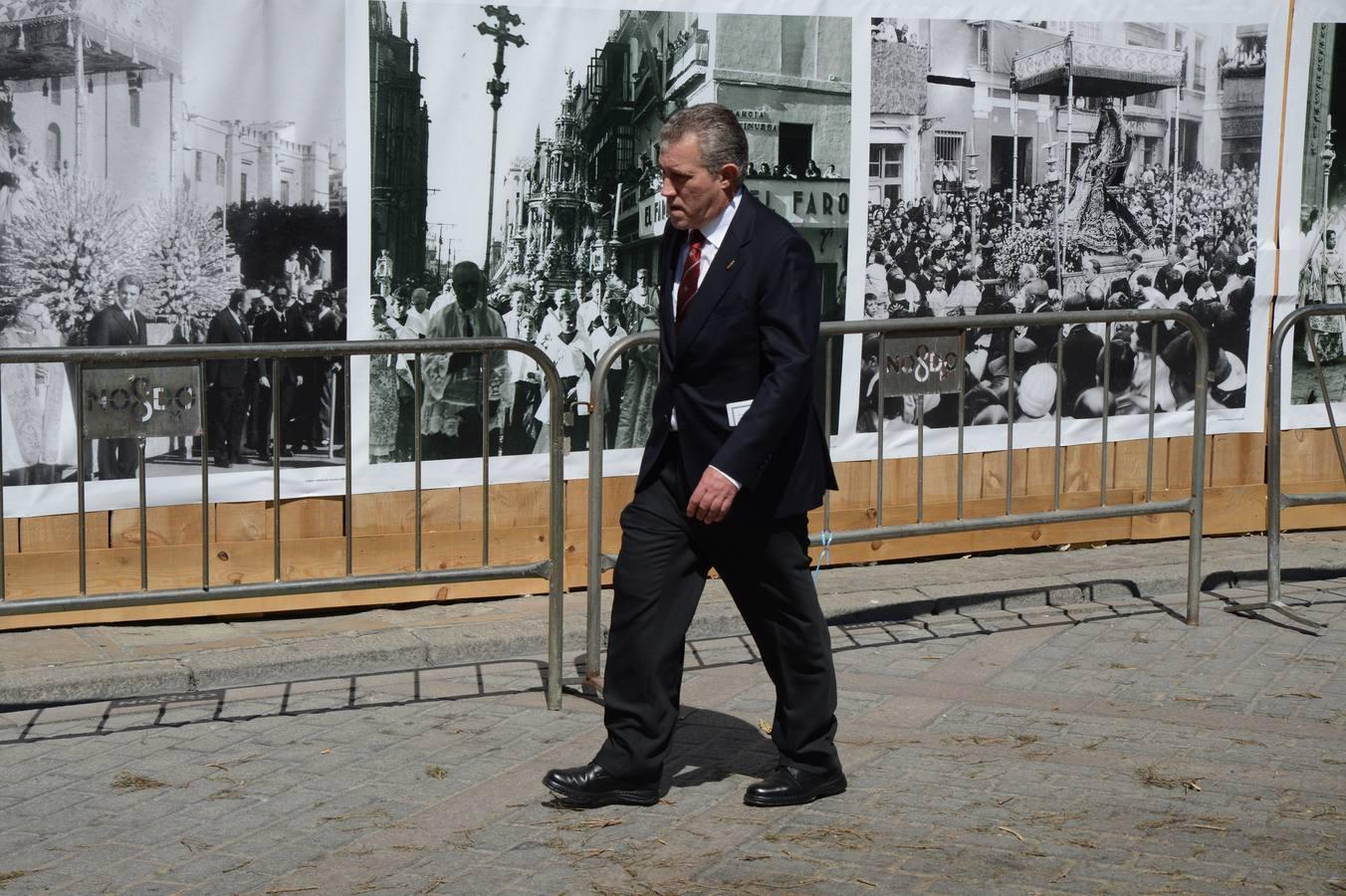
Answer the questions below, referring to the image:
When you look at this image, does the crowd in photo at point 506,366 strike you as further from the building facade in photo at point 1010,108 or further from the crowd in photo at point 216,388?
the building facade in photo at point 1010,108

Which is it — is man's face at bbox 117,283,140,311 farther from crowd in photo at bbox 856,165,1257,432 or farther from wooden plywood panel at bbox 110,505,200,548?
crowd in photo at bbox 856,165,1257,432

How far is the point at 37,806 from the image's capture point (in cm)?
520

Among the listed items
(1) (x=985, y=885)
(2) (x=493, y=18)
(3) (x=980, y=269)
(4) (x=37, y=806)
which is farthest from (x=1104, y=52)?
(4) (x=37, y=806)

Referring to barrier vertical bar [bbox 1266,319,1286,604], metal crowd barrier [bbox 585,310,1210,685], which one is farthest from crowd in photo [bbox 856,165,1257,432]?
barrier vertical bar [bbox 1266,319,1286,604]

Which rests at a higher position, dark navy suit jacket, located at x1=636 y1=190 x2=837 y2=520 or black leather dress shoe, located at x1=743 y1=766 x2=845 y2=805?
dark navy suit jacket, located at x1=636 y1=190 x2=837 y2=520

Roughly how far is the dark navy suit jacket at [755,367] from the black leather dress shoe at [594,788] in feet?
2.70

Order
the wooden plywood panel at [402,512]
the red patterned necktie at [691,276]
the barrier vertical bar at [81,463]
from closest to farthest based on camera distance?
1. the red patterned necktie at [691,276]
2. the barrier vertical bar at [81,463]
3. the wooden plywood panel at [402,512]

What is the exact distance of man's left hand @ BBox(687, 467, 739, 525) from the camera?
4988 millimetres

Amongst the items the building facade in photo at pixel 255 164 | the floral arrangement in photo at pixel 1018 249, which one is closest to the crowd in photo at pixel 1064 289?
the floral arrangement in photo at pixel 1018 249

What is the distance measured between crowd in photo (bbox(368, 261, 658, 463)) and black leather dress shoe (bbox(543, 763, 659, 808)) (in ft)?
8.01

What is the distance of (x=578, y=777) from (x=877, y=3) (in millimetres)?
4209

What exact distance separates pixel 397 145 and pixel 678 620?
2.77 meters

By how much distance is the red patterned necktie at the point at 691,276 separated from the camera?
5207mm

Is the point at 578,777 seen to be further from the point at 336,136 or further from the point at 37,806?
the point at 336,136
